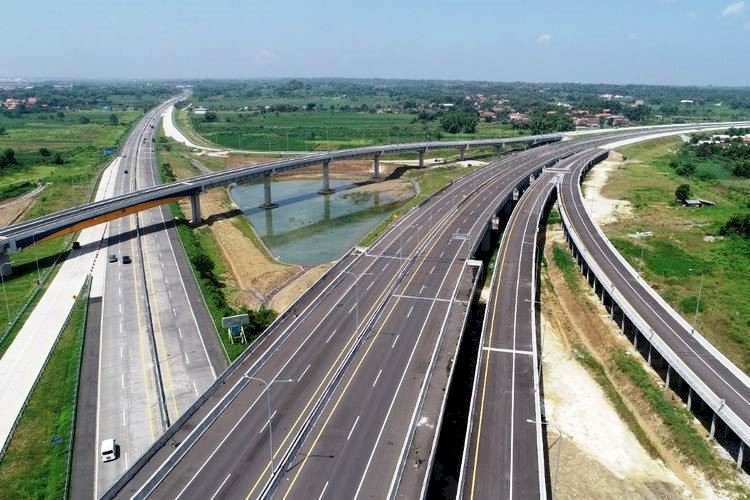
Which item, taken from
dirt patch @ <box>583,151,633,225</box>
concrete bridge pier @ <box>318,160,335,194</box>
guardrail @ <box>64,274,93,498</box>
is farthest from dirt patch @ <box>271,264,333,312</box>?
concrete bridge pier @ <box>318,160,335,194</box>

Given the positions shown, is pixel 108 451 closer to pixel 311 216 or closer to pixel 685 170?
pixel 311 216

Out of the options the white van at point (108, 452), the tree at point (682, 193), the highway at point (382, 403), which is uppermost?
the tree at point (682, 193)

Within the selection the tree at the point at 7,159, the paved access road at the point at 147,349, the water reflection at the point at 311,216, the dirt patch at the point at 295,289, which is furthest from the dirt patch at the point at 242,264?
the tree at the point at 7,159

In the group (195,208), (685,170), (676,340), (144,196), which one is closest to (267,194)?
(195,208)

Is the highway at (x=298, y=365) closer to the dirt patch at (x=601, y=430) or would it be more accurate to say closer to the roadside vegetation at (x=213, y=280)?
the roadside vegetation at (x=213, y=280)

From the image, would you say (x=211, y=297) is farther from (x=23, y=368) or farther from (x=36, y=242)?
(x=36, y=242)

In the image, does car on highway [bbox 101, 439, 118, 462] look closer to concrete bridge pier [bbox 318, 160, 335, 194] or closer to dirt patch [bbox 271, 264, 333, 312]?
dirt patch [bbox 271, 264, 333, 312]

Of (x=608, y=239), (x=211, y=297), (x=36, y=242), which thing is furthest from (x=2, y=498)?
(x=608, y=239)
